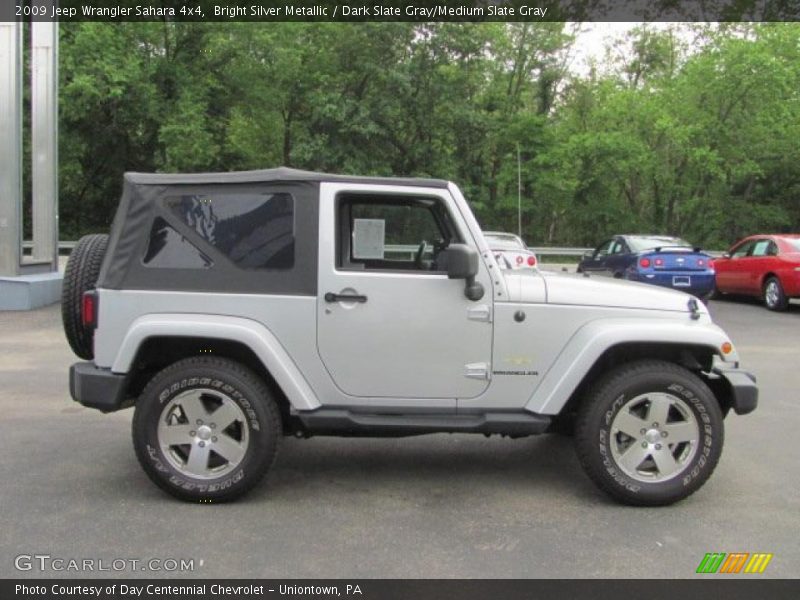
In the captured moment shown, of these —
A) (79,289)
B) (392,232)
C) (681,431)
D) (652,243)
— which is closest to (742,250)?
(652,243)

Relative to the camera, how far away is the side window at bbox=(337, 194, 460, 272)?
4355 millimetres

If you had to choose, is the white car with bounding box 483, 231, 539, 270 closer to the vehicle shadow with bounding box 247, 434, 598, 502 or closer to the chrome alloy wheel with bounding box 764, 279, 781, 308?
the chrome alloy wheel with bounding box 764, 279, 781, 308

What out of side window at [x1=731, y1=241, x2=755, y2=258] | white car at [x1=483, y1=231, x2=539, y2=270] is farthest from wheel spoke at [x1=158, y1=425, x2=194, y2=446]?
side window at [x1=731, y1=241, x2=755, y2=258]

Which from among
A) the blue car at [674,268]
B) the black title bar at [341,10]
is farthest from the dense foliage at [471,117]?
the blue car at [674,268]

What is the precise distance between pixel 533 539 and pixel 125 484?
97.9 inches

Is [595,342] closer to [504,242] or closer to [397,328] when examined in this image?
[397,328]

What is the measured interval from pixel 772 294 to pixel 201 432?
1330 centimetres

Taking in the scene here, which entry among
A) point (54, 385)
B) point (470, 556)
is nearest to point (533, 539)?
point (470, 556)

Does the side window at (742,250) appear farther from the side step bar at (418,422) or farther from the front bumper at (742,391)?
the side step bar at (418,422)

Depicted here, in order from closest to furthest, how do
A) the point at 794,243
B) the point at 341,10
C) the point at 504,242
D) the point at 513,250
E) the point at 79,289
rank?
the point at 79,289 → the point at 513,250 → the point at 504,242 → the point at 794,243 → the point at 341,10

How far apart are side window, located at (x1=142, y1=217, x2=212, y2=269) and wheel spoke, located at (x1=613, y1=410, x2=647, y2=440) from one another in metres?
2.51

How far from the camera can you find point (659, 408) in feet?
13.6

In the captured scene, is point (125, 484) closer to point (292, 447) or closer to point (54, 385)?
point (292, 447)

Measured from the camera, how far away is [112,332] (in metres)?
4.13
